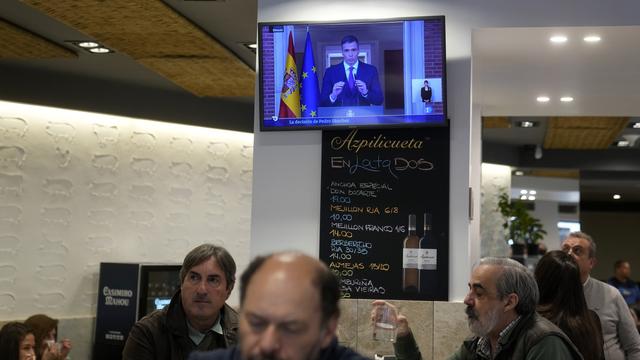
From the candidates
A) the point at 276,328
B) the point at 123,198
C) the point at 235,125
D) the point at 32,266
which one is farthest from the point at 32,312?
the point at 276,328

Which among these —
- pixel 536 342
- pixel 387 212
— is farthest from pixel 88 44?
pixel 536 342

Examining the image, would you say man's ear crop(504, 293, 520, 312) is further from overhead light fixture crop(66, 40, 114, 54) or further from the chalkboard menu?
overhead light fixture crop(66, 40, 114, 54)

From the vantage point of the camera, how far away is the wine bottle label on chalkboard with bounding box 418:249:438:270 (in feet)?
16.6

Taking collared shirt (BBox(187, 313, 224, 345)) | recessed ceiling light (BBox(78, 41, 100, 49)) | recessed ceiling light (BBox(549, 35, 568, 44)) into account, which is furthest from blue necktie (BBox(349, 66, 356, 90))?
recessed ceiling light (BBox(78, 41, 100, 49))

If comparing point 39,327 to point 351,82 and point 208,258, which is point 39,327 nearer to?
point 351,82

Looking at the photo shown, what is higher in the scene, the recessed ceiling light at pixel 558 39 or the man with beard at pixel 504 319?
the recessed ceiling light at pixel 558 39

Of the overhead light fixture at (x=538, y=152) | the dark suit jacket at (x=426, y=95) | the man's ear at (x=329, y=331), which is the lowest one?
the man's ear at (x=329, y=331)

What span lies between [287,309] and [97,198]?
785 centimetres

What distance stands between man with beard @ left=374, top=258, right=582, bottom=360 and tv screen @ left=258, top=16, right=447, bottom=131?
5.68 feet

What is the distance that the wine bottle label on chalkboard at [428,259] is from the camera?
16.6 feet

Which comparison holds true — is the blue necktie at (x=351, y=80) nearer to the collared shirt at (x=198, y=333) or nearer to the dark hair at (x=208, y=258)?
the dark hair at (x=208, y=258)

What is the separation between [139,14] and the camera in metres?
5.85

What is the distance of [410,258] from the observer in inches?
201

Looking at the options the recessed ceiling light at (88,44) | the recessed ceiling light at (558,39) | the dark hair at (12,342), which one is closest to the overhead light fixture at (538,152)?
the recessed ceiling light at (88,44)
